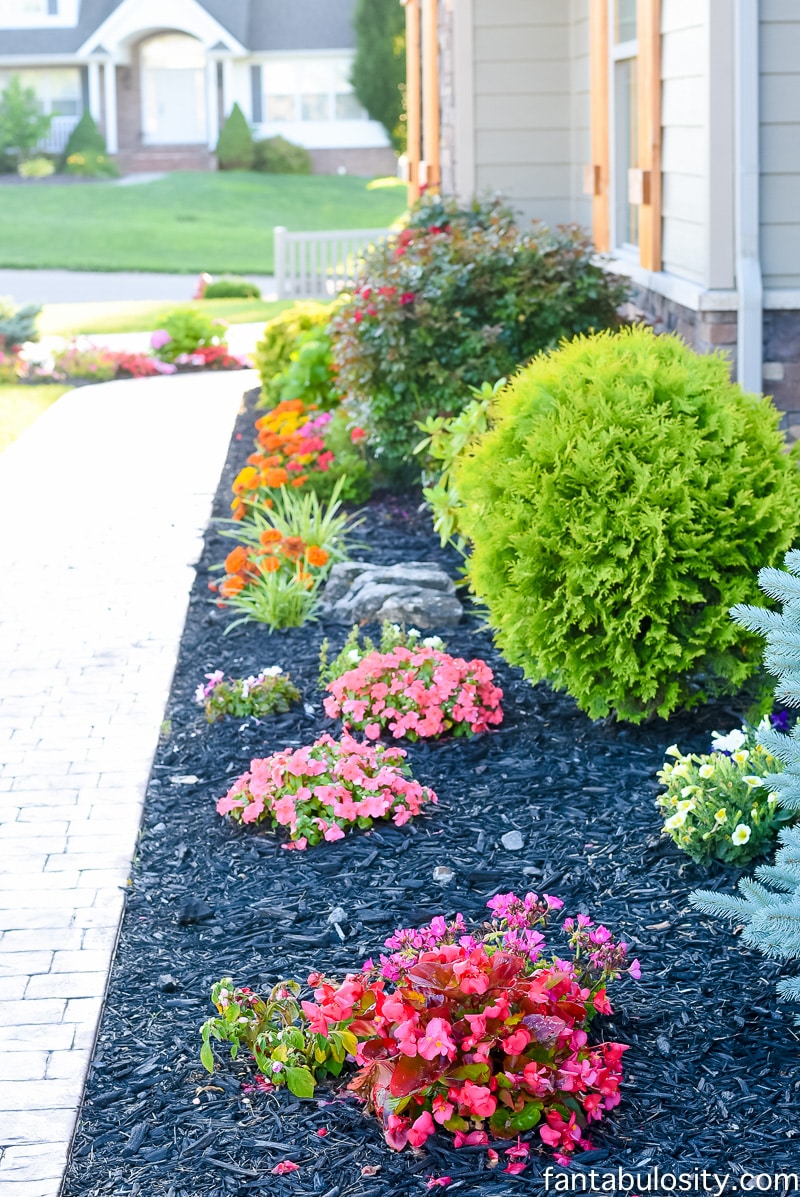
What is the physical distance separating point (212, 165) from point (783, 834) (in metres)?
37.0

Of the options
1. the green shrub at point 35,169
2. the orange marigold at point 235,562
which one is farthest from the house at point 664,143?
the green shrub at point 35,169

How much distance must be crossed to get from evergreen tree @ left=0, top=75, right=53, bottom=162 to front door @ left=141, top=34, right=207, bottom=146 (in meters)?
3.60

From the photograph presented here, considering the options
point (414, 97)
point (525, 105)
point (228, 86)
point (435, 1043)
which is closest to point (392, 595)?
point (435, 1043)

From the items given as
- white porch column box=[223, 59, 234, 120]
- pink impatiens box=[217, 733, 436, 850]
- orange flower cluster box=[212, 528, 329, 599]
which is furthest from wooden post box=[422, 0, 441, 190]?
A: white porch column box=[223, 59, 234, 120]

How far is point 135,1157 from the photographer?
2.68 metres

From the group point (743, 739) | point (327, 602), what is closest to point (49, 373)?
point (327, 602)

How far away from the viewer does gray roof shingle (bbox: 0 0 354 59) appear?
3784 cm

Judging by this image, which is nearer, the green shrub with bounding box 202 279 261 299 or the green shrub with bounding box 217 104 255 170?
the green shrub with bounding box 202 279 261 299

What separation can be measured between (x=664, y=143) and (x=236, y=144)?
3176cm

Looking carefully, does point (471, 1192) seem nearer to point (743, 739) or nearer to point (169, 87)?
point (743, 739)

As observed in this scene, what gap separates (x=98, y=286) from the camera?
801 inches

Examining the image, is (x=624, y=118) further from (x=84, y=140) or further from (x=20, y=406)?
(x=84, y=140)

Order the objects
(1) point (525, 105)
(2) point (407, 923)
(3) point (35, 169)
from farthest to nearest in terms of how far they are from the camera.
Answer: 1. (3) point (35, 169)
2. (1) point (525, 105)
3. (2) point (407, 923)

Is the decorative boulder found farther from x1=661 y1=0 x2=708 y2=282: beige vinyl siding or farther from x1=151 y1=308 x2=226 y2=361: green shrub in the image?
x1=151 y1=308 x2=226 y2=361: green shrub
